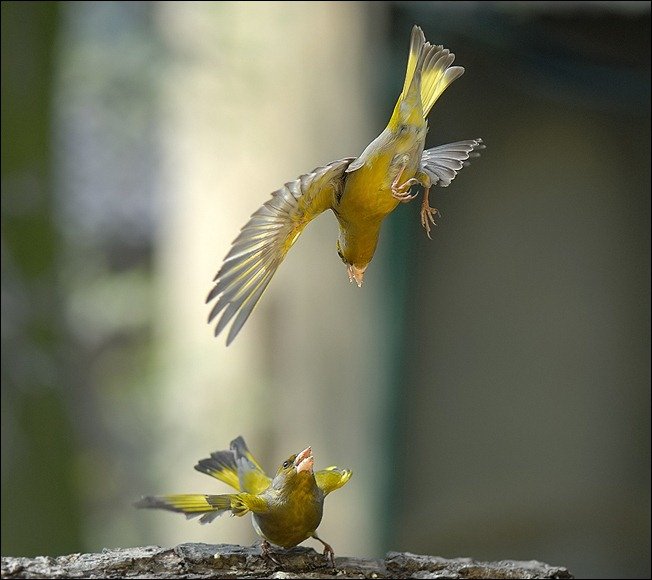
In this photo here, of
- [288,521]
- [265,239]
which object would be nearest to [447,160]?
[265,239]

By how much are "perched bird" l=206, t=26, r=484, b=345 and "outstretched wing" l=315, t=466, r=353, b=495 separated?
0.75 m

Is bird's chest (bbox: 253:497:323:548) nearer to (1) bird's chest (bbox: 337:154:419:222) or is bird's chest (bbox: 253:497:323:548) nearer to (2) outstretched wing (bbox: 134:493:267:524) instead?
(2) outstretched wing (bbox: 134:493:267:524)

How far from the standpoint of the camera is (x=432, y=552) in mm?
6250

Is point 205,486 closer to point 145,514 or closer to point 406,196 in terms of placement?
point 145,514

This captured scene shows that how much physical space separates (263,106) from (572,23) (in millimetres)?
2353

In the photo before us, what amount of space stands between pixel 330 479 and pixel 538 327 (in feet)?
11.7

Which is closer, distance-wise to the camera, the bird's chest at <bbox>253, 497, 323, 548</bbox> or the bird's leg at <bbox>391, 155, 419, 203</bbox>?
the bird's leg at <bbox>391, 155, 419, 203</bbox>

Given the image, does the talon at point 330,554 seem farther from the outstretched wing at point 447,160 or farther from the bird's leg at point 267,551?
the outstretched wing at point 447,160

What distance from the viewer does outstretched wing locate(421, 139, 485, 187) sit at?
6.82 ft

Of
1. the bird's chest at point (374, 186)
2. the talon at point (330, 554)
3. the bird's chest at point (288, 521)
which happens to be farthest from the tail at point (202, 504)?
the bird's chest at point (374, 186)

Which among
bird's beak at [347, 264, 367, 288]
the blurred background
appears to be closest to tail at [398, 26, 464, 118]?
bird's beak at [347, 264, 367, 288]

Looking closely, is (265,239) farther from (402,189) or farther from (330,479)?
(330,479)

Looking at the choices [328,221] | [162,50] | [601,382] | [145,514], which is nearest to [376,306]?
[328,221]

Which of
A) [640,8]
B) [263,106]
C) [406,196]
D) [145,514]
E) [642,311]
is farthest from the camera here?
[145,514]
